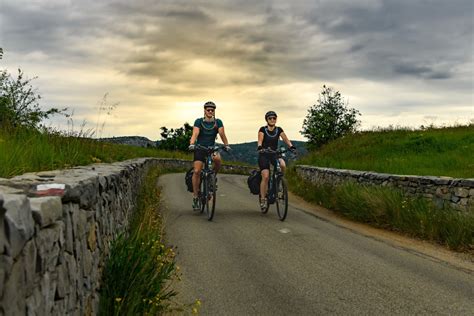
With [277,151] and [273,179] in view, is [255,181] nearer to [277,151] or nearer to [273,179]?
[273,179]

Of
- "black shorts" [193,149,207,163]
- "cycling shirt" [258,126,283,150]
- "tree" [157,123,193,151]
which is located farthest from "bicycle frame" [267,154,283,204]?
"tree" [157,123,193,151]

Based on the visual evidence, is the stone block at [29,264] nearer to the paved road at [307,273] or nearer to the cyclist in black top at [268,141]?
the paved road at [307,273]

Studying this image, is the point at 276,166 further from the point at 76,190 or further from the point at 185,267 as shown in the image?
the point at 76,190

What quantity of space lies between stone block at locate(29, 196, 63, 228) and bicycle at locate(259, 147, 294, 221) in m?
8.82

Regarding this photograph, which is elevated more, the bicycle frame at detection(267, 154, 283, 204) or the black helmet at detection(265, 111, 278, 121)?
the black helmet at detection(265, 111, 278, 121)

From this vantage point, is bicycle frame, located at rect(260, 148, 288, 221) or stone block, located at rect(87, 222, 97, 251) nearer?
stone block, located at rect(87, 222, 97, 251)

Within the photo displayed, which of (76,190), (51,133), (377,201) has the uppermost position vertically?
(51,133)

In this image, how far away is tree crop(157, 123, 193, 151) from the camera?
82.2m

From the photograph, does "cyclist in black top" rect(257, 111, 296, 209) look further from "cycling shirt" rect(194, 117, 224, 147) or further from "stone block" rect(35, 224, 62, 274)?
"stone block" rect(35, 224, 62, 274)

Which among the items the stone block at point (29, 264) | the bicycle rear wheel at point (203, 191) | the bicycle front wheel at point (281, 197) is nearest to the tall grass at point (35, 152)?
the bicycle rear wheel at point (203, 191)

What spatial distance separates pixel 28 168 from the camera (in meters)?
5.53

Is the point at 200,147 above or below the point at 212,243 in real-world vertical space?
above

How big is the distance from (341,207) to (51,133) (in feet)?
26.2

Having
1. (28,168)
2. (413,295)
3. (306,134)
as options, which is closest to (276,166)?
(413,295)
